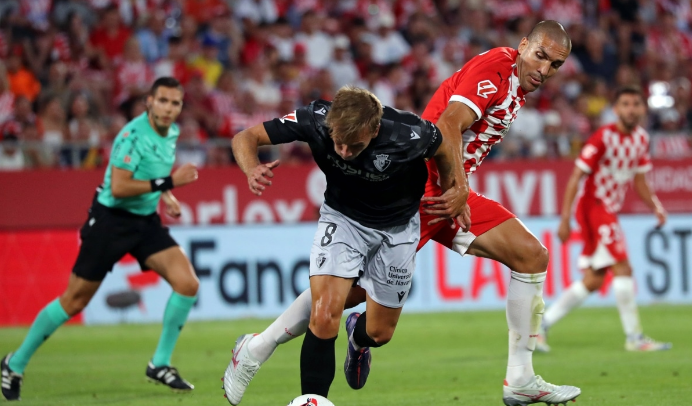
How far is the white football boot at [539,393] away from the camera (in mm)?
6199

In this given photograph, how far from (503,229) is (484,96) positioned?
2.87 ft

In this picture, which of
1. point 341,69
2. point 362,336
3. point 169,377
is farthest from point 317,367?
point 341,69

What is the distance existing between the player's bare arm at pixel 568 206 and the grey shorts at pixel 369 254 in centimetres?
390

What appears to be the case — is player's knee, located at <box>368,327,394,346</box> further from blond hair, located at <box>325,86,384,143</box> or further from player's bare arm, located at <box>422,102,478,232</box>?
blond hair, located at <box>325,86,384,143</box>

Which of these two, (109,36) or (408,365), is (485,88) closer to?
(408,365)

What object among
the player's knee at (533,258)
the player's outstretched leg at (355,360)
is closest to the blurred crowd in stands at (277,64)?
the player's outstretched leg at (355,360)

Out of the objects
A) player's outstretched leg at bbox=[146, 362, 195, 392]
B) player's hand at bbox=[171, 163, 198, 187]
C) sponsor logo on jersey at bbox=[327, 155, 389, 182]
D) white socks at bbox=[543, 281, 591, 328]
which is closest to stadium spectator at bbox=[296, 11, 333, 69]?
white socks at bbox=[543, 281, 591, 328]

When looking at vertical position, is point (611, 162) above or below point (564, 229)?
above

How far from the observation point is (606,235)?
10398mm

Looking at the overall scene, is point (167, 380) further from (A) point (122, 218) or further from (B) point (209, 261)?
(B) point (209, 261)

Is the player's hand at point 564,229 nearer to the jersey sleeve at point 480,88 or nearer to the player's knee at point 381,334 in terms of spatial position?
the jersey sleeve at point 480,88

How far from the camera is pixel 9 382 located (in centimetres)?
757

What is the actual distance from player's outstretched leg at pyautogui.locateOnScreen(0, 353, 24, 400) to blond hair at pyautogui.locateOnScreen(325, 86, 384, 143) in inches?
151

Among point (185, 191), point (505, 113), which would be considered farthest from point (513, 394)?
point (185, 191)
